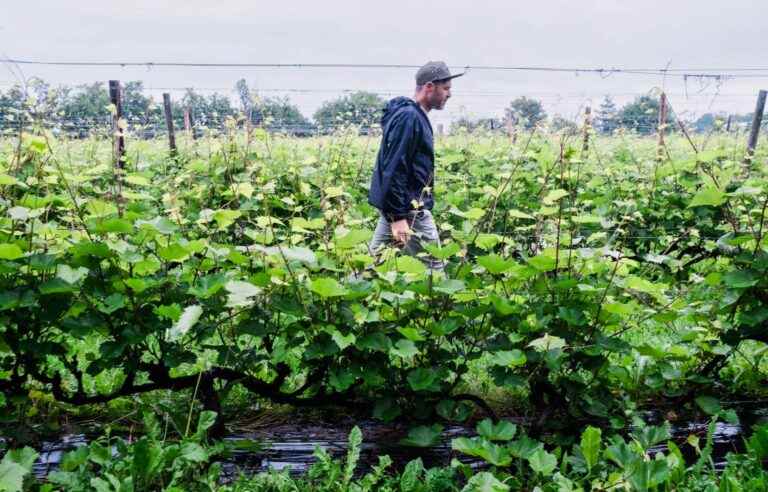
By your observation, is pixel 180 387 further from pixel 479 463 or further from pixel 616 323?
pixel 616 323

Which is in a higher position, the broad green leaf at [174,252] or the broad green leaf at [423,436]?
the broad green leaf at [174,252]

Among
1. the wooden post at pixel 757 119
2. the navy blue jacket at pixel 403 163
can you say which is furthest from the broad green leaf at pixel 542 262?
the wooden post at pixel 757 119

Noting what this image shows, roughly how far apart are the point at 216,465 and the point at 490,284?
1262 millimetres

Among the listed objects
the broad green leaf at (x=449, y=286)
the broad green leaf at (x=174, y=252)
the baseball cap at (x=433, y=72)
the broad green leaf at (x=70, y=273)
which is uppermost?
the baseball cap at (x=433, y=72)

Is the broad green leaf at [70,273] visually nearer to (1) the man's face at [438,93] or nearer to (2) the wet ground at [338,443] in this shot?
(2) the wet ground at [338,443]

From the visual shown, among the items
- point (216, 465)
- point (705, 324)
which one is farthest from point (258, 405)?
point (705, 324)

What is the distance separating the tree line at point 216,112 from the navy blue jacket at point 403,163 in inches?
28.7

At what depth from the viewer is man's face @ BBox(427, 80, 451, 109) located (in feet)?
14.9

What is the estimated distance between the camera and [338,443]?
336 cm

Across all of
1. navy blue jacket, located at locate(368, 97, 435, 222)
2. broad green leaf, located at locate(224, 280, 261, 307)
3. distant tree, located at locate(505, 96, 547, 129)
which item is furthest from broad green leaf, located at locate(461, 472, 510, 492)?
distant tree, located at locate(505, 96, 547, 129)

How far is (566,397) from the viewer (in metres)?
3.26

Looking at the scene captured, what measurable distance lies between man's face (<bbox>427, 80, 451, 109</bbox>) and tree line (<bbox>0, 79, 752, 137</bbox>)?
645mm

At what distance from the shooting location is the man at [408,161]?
14.2 ft

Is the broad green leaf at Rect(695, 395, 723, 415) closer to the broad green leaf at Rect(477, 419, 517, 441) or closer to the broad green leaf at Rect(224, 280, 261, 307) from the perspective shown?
the broad green leaf at Rect(477, 419, 517, 441)
